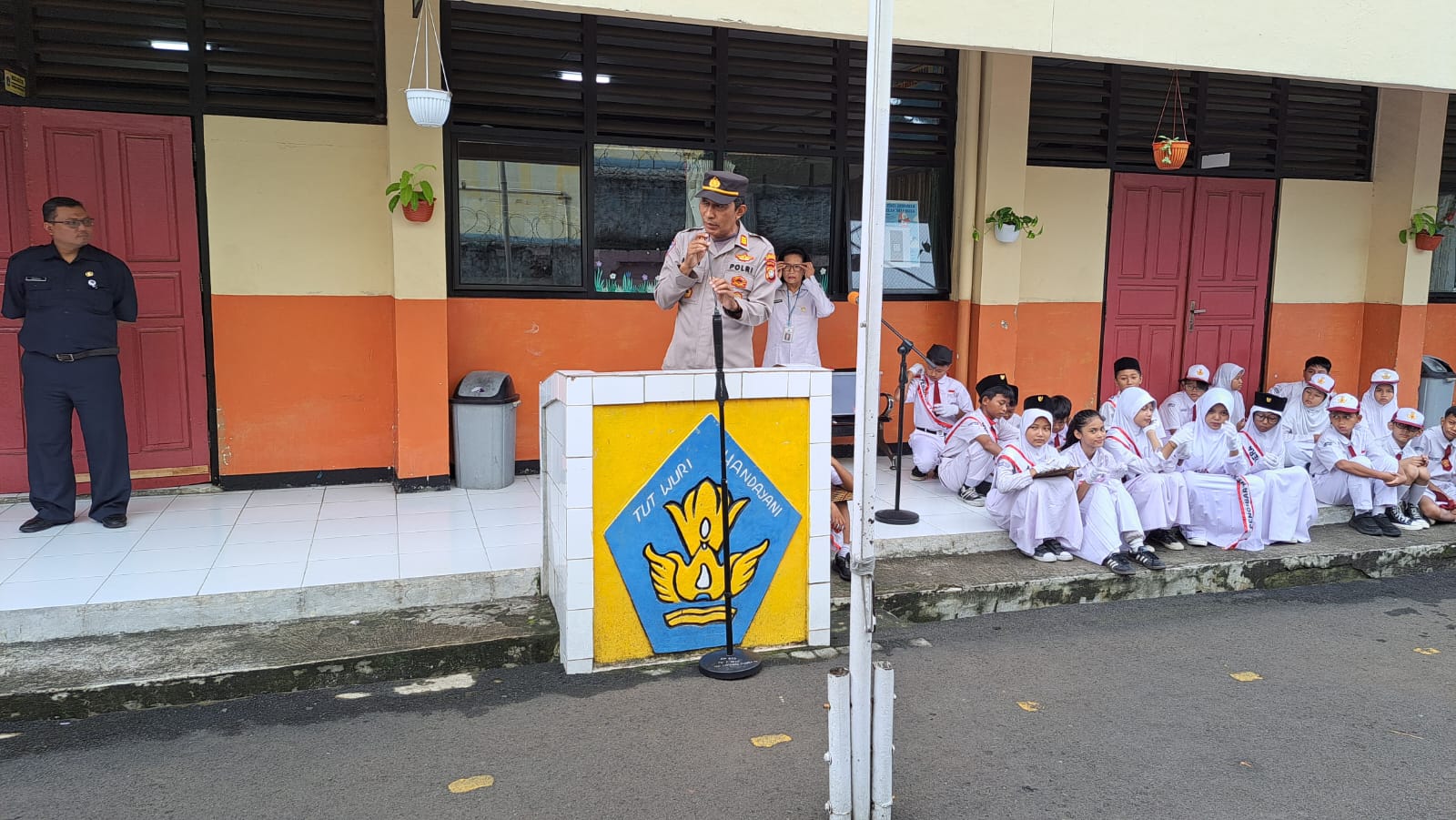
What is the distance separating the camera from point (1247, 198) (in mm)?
9188

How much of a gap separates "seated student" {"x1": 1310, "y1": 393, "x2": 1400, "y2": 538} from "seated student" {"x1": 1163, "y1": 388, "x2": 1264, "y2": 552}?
0.93 meters

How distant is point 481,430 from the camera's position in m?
6.91

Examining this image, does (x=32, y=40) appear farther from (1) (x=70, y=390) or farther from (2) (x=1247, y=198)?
(2) (x=1247, y=198)

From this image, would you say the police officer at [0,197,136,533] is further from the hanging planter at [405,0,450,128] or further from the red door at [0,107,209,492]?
the hanging planter at [405,0,450,128]

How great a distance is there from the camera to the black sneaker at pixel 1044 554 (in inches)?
235

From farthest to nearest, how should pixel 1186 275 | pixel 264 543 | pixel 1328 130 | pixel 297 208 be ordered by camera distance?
pixel 1328 130 → pixel 1186 275 → pixel 297 208 → pixel 264 543

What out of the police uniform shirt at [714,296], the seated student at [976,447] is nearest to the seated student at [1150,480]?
the seated student at [976,447]

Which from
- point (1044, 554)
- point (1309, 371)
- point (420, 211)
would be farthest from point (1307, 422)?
point (420, 211)

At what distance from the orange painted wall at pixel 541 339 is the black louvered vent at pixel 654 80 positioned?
1335 mm

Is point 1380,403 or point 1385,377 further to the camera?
point 1380,403

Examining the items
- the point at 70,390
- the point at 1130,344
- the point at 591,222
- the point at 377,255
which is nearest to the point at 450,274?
the point at 377,255

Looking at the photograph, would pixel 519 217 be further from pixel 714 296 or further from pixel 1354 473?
pixel 1354 473

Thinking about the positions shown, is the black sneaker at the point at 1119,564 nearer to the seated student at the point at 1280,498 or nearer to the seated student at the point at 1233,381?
the seated student at the point at 1280,498

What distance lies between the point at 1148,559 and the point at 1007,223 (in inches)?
122
